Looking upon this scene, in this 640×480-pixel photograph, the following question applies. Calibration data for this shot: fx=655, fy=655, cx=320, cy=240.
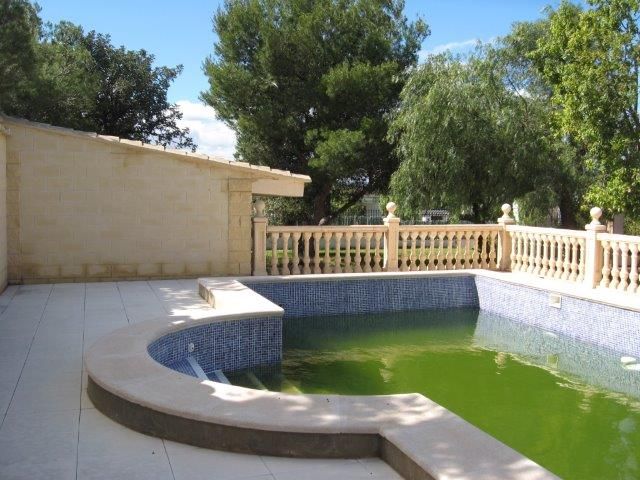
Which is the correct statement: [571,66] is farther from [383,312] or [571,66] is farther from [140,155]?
[140,155]

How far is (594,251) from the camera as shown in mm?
10336

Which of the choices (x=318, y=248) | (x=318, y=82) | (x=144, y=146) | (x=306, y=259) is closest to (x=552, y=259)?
(x=318, y=248)

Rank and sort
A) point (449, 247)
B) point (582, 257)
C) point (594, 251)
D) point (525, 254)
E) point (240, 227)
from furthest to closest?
point (449, 247) → point (525, 254) → point (240, 227) → point (582, 257) → point (594, 251)

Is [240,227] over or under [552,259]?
over

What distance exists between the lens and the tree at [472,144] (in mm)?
15922

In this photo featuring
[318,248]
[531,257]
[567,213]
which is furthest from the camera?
[567,213]

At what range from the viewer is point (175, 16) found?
61.5 feet

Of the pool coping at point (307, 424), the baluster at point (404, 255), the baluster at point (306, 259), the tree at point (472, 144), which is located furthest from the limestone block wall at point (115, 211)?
the pool coping at point (307, 424)

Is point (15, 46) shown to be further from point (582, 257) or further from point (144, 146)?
point (582, 257)

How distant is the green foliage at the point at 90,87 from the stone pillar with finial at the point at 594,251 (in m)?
12.4

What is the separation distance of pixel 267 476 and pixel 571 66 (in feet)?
39.5

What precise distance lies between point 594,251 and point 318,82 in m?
12.6

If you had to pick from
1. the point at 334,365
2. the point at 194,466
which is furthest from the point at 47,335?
the point at 194,466

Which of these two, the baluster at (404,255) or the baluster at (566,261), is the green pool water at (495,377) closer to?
the baluster at (566,261)
